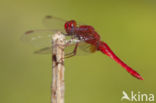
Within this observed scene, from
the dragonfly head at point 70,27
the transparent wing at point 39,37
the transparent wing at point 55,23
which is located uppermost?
the transparent wing at point 55,23

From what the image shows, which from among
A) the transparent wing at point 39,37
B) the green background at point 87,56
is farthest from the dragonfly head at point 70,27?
the green background at point 87,56

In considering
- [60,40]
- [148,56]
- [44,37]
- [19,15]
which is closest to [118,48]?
[148,56]

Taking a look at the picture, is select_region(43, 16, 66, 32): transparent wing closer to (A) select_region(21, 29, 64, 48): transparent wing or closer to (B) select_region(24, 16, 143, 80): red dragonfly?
(B) select_region(24, 16, 143, 80): red dragonfly

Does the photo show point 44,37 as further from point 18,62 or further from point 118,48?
point 118,48

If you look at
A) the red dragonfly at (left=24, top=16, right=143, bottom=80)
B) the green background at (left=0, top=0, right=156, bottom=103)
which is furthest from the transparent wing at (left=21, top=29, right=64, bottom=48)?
the green background at (left=0, top=0, right=156, bottom=103)

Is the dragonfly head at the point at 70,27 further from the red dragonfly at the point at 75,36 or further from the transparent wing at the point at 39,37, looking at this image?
the transparent wing at the point at 39,37

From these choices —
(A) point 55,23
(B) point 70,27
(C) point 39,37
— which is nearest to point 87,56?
(A) point 55,23

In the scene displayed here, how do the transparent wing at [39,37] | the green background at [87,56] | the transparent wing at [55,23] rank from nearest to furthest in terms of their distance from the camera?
the transparent wing at [39,37] → the transparent wing at [55,23] → the green background at [87,56]

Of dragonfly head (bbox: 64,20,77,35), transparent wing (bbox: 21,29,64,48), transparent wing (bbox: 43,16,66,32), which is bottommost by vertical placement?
transparent wing (bbox: 21,29,64,48)
